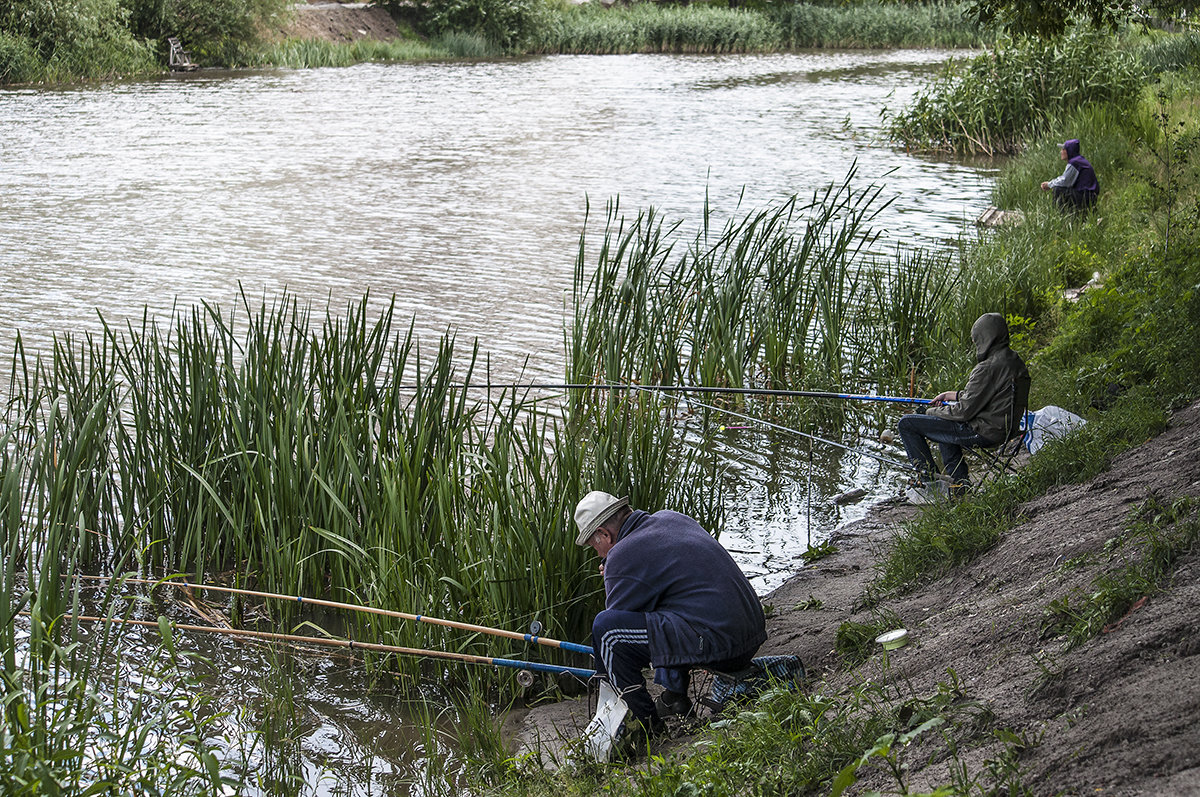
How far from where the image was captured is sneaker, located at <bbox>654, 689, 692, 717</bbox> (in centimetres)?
452

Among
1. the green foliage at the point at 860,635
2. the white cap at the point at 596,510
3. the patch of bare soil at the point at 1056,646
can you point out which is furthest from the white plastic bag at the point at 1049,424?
the white cap at the point at 596,510

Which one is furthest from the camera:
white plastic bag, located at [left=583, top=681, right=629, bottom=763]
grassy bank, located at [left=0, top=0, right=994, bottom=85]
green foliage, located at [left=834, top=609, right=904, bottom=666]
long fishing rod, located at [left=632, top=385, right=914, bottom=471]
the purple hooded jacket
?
grassy bank, located at [left=0, top=0, right=994, bottom=85]

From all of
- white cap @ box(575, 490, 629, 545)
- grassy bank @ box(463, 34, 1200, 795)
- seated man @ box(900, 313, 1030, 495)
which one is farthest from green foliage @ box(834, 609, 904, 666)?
seated man @ box(900, 313, 1030, 495)

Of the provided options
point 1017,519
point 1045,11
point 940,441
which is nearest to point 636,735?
point 1017,519

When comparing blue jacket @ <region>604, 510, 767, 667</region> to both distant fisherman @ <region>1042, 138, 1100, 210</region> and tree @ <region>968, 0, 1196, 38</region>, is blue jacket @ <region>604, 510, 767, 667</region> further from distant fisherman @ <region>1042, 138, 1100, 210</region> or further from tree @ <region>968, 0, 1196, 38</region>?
distant fisherman @ <region>1042, 138, 1100, 210</region>

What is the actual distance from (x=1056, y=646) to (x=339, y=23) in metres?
47.0

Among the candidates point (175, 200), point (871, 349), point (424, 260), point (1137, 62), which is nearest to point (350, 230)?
point (424, 260)

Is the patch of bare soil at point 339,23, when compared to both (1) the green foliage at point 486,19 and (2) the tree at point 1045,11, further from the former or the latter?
(2) the tree at point 1045,11

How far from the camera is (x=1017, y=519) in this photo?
5125 millimetres

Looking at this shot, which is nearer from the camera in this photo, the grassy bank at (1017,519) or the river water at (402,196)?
the grassy bank at (1017,519)

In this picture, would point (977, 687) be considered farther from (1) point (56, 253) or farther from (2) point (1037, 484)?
(1) point (56, 253)

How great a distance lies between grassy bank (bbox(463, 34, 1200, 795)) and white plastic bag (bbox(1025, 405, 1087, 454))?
0.15m

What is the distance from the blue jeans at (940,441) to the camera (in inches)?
252

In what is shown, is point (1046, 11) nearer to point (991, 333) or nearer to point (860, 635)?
point (991, 333)
